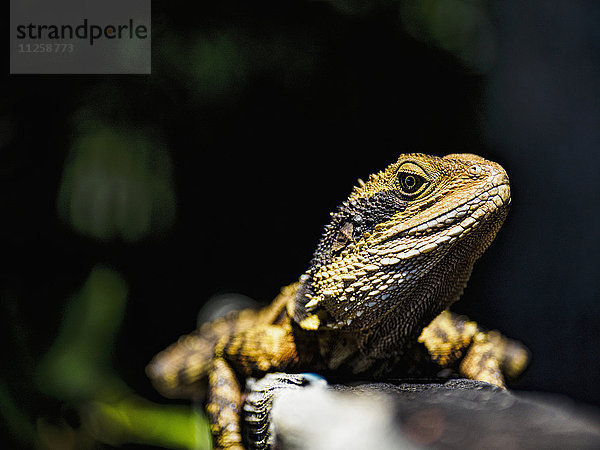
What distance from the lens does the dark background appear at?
137 cm

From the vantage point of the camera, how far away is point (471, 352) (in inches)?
36.3

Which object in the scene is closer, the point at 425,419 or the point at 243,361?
the point at 425,419

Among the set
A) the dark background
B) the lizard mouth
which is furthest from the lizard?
the dark background

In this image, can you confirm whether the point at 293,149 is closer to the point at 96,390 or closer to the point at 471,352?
the point at 471,352

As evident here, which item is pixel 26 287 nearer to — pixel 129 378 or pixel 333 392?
pixel 129 378

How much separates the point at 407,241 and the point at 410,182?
9 centimetres

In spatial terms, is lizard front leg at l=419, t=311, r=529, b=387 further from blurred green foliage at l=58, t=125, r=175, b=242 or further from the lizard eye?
blurred green foliage at l=58, t=125, r=175, b=242

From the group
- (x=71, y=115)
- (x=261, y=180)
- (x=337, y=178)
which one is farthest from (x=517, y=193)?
(x=71, y=115)

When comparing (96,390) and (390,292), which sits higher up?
(390,292)

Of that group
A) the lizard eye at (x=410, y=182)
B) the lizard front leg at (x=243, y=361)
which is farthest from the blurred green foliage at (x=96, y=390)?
the lizard eye at (x=410, y=182)

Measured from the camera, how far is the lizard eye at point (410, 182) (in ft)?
2.56

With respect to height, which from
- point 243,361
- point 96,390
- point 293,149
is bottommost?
point 96,390

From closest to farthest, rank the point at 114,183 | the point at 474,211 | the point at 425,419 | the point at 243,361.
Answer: the point at 425,419 → the point at 474,211 → the point at 243,361 → the point at 114,183

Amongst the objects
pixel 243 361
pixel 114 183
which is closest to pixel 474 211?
pixel 243 361
